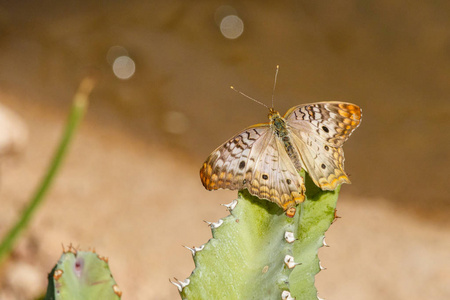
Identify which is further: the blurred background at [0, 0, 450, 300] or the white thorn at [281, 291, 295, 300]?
the blurred background at [0, 0, 450, 300]

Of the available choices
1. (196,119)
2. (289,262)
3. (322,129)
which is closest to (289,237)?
(289,262)

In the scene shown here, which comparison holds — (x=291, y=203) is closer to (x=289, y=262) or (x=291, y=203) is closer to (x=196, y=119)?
(x=289, y=262)

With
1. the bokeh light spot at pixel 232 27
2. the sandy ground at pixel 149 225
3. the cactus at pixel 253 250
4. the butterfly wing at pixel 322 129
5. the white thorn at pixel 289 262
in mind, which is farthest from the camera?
the bokeh light spot at pixel 232 27

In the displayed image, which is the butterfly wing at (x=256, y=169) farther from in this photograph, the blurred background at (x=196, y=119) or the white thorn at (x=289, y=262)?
the blurred background at (x=196, y=119)

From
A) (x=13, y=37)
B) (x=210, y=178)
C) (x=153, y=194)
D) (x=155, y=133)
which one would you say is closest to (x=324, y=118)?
(x=210, y=178)

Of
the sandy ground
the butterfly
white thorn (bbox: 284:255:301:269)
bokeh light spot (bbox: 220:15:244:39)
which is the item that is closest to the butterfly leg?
the butterfly

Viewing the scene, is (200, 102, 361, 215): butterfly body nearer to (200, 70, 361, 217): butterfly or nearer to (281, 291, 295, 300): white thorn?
(200, 70, 361, 217): butterfly

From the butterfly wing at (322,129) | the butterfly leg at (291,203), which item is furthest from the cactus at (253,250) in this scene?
the butterfly wing at (322,129)

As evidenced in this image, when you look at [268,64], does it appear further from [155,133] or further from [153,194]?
[153,194]
